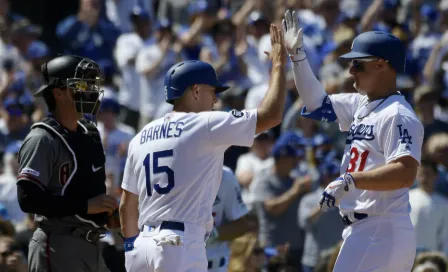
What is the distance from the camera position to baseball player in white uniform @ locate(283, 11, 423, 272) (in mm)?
5965

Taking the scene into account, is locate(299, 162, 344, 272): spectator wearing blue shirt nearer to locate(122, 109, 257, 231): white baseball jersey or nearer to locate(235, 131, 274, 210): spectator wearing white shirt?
locate(235, 131, 274, 210): spectator wearing white shirt

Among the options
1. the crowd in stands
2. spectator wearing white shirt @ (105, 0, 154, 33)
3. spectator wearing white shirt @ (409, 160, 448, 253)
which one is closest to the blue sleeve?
the crowd in stands

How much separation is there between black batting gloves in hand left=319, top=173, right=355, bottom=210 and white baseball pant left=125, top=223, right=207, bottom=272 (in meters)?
0.84

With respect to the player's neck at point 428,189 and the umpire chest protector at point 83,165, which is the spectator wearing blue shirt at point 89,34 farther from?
the umpire chest protector at point 83,165

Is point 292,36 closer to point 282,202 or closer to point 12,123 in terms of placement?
point 282,202

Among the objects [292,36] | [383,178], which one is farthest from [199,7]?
[383,178]

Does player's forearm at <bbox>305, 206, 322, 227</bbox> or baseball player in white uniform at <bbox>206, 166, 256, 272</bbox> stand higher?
baseball player in white uniform at <bbox>206, 166, 256, 272</bbox>

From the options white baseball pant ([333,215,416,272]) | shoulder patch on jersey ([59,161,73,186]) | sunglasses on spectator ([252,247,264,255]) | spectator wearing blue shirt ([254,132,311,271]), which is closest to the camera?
white baseball pant ([333,215,416,272])

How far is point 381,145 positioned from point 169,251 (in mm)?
1472

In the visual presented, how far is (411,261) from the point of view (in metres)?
6.25

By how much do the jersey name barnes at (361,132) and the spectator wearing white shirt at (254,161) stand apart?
187 inches

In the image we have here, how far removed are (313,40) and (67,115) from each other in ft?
24.2

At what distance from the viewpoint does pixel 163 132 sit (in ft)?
20.6

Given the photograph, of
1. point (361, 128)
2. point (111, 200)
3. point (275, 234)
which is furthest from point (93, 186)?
point (275, 234)
